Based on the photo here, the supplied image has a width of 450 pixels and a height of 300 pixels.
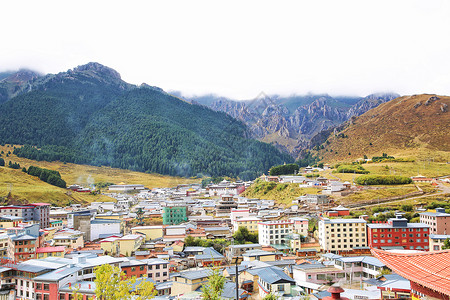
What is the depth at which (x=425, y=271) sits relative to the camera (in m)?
6.95

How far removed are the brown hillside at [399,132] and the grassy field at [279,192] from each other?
3760 centimetres

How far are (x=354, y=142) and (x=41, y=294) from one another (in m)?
116

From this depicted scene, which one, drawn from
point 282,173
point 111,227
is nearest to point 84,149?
point 282,173

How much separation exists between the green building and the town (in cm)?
17

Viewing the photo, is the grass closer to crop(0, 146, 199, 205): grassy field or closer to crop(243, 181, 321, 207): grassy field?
crop(243, 181, 321, 207): grassy field

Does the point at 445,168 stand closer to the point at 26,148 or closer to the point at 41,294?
the point at 41,294

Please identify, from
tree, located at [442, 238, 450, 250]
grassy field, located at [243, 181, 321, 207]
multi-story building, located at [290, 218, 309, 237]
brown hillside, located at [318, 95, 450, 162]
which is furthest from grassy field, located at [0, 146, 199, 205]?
tree, located at [442, 238, 450, 250]

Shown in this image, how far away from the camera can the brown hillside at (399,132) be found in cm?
11319

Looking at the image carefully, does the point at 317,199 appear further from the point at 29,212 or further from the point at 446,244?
the point at 29,212

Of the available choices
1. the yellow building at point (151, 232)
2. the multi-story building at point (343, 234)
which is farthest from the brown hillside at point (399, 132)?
the yellow building at point (151, 232)

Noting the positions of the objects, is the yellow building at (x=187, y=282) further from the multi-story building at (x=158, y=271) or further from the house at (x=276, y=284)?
the multi-story building at (x=158, y=271)

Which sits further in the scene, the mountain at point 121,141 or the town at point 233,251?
the mountain at point 121,141

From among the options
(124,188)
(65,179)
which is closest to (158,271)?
(124,188)

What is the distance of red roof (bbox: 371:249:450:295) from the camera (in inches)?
253
